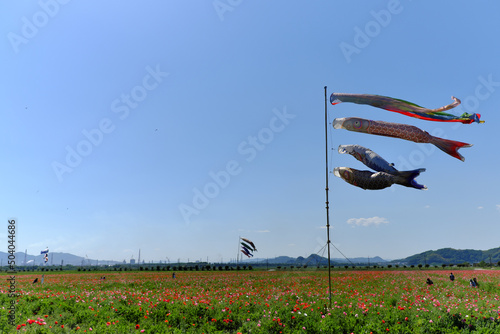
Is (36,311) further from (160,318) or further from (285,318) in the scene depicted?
(285,318)

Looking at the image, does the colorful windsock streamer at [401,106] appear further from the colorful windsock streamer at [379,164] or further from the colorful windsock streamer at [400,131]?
the colorful windsock streamer at [379,164]

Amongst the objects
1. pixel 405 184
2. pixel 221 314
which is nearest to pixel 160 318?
pixel 221 314

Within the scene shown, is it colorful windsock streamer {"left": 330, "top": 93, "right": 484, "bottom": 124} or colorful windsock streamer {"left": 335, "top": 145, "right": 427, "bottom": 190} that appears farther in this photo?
colorful windsock streamer {"left": 330, "top": 93, "right": 484, "bottom": 124}

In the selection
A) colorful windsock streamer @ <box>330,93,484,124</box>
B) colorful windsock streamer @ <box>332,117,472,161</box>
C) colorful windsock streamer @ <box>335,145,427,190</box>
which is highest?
colorful windsock streamer @ <box>330,93,484,124</box>

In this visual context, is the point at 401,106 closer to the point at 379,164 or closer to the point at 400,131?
the point at 400,131

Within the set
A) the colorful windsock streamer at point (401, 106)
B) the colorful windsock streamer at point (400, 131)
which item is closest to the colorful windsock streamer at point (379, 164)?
the colorful windsock streamer at point (400, 131)

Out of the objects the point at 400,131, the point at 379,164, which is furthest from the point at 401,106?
the point at 379,164

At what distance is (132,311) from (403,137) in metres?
11.5

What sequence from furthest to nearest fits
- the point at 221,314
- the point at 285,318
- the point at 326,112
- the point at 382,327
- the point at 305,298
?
the point at 305,298 < the point at 326,112 < the point at 221,314 < the point at 285,318 < the point at 382,327

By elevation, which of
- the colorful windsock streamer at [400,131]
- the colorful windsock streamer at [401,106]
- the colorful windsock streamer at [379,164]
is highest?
the colorful windsock streamer at [401,106]

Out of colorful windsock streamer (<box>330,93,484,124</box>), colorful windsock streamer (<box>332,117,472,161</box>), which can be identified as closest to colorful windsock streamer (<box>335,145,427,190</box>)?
colorful windsock streamer (<box>332,117,472,161</box>)

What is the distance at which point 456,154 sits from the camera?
34.6ft

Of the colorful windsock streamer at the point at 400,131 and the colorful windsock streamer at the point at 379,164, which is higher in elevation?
the colorful windsock streamer at the point at 400,131

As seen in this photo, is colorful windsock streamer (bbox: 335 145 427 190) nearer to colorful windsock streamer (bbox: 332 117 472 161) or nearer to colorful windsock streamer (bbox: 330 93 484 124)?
colorful windsock streamer (bbox: 332 117 472 161)
